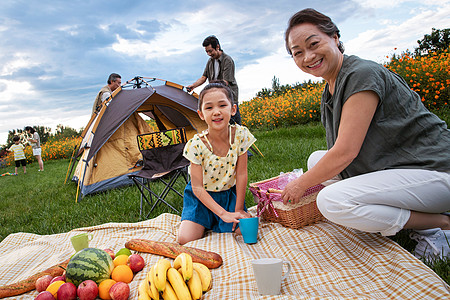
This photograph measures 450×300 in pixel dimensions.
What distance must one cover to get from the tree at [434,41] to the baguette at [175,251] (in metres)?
15.8

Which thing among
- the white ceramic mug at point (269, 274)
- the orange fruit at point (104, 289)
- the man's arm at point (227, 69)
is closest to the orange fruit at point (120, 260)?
the orange fruit at point (104, 289)

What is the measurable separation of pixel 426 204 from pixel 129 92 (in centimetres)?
484

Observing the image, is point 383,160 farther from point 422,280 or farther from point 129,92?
point 129,92

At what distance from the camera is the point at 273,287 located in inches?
58.5

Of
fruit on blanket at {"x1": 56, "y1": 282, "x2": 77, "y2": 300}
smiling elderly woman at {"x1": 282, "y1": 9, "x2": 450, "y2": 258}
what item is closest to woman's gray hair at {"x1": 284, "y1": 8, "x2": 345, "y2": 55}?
smiling elderly woman at {"x1": 282, "y1": 9, "x2": 450, "y2": 258}

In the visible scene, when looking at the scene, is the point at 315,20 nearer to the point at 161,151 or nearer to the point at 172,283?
the point at 172,283

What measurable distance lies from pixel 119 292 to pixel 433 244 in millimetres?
1733

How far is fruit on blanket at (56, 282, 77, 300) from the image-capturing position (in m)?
1.61

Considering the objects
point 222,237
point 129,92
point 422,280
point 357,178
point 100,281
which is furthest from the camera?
point 129,92

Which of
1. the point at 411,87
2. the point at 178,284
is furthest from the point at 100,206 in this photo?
the point at 411,87

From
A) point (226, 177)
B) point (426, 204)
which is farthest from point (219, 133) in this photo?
point (426, 204)

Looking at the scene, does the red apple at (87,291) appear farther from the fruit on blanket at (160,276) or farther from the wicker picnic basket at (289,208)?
the wicker picnic basket at (289,208)

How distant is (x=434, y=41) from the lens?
14.8 metres

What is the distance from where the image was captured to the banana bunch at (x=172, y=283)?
1.50 m
